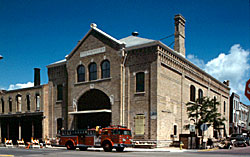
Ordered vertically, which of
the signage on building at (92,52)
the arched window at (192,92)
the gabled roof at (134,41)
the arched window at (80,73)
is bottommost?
the arched window at (192,92)

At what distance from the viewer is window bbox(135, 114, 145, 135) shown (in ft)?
98.1

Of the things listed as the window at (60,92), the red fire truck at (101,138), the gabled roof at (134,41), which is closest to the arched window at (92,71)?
the gabled roof at (134,41)

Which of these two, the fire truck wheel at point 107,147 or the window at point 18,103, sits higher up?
the window at point 18,103

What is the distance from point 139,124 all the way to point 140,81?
4639mm

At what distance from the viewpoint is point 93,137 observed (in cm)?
2488

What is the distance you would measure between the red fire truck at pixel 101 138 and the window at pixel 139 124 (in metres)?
5.20

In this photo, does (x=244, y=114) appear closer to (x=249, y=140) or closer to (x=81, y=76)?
(x=249, y=140)

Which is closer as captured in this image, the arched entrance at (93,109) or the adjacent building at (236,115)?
the arched entrance at (93,109)

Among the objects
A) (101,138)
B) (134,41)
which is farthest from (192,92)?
(101,138)

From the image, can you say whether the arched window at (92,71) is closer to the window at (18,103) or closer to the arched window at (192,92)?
the arched window at (192,92)

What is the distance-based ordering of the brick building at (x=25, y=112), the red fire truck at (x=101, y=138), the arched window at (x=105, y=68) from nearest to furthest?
the red fire truck at (x=101, y=138) → the arched window at (x=105, y=68) → the brick building at (x=25, y=112)

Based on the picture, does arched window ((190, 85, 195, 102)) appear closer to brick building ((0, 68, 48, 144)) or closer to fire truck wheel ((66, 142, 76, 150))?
fire truck wheel ((66, 142, 76, 150))

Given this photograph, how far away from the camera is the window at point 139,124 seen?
29.9 metres

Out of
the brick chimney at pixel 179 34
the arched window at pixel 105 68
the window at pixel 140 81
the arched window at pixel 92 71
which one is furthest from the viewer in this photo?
the brick chimney at pixel 179 34
